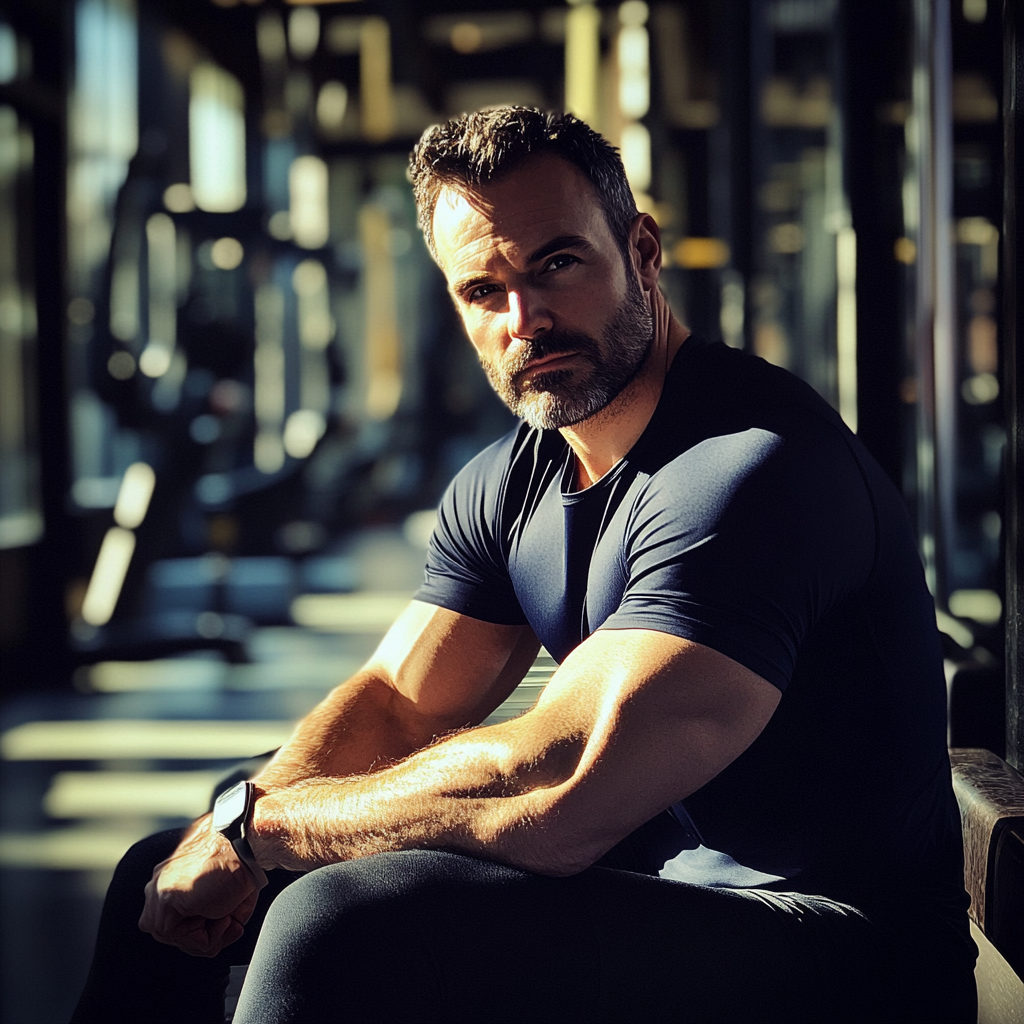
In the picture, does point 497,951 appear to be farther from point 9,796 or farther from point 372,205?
point 372,205

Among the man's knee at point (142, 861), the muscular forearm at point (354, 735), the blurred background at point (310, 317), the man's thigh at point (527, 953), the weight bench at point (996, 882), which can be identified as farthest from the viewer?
the blurred background at point (310, 317)

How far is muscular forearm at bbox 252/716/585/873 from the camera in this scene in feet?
2.93

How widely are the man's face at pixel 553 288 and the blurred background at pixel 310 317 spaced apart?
0.42 metres

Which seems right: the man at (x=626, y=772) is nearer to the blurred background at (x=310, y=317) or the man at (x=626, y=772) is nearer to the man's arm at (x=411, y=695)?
the man's arm at (x=411, y=695)

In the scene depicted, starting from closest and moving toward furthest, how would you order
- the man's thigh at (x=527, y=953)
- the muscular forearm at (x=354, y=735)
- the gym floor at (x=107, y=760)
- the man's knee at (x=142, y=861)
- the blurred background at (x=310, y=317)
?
the man's thigh at (x=527, y=953)
the man's knee at (x=142, y=861)
the muscular forearm at (x=354, y=735)
the blurred background at (x=310, y=317)
the gym floor at (x=107, y=760)

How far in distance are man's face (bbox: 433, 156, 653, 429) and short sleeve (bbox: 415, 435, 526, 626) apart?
120 millimetres

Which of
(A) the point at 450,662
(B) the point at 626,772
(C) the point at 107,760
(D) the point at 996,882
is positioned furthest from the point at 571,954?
(C) the point at 107,760

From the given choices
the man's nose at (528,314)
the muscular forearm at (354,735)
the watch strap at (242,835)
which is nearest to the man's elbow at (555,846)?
the watch strap at (242,835)

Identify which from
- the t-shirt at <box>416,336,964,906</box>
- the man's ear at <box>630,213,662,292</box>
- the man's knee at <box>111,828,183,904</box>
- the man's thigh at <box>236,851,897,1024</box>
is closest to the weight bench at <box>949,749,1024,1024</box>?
the t-shirt at <box>416,336,964,906</box>

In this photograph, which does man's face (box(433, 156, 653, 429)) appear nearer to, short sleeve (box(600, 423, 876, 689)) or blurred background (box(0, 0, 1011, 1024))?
short sleeve (box(600, 423, 876, 689))

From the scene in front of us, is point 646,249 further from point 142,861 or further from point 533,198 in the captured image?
point 142,861

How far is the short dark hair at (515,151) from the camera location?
1.15m

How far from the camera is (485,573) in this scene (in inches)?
51.3

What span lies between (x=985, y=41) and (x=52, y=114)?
12.0 ft
